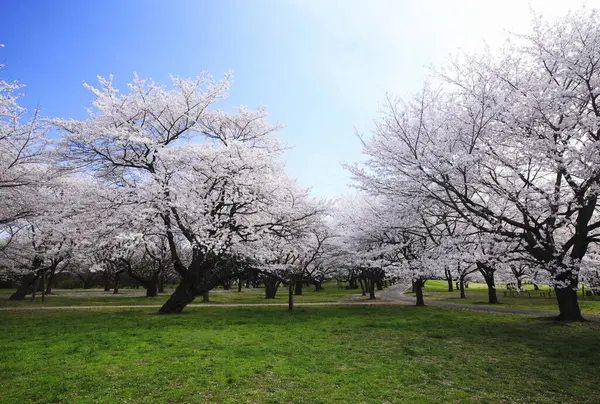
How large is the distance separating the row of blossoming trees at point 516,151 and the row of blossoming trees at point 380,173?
0.07 metres

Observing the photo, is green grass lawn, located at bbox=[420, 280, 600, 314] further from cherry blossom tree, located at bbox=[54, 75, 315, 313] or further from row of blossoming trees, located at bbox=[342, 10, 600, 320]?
cherry blossom tree, located at bbox=[54, 75, 315, 313]

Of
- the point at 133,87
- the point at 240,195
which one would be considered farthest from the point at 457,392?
the point at 133,87

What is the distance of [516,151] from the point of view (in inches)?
554

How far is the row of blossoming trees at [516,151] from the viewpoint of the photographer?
484 inches

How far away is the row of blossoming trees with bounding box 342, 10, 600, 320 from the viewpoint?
484 inches

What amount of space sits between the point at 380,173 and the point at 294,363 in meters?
9.63

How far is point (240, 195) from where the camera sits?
697 inches

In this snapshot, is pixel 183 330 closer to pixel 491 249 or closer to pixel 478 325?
pixel 478 325

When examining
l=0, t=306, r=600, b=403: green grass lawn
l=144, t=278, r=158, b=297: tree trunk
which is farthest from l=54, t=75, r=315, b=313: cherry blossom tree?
l=144, t=278, r=158, b=297: tree trunk

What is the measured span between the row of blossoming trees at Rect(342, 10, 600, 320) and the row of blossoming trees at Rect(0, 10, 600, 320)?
72 millimetres

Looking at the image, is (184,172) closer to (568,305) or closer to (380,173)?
(380,173)

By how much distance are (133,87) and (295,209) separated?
1101cm

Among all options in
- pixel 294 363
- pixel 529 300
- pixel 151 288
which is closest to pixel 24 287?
pixel 151 288

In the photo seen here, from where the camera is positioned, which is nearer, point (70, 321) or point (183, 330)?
point (183, 330)
